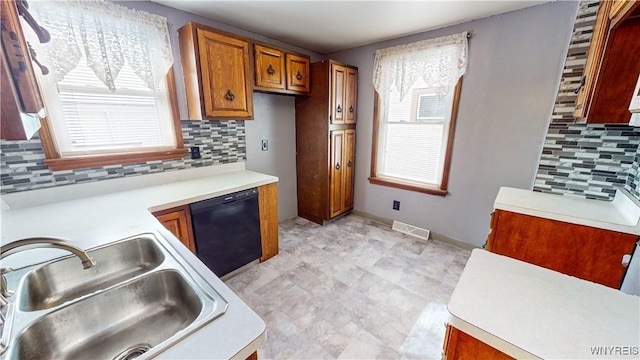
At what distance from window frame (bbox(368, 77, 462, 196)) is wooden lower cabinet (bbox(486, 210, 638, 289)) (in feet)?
3.26

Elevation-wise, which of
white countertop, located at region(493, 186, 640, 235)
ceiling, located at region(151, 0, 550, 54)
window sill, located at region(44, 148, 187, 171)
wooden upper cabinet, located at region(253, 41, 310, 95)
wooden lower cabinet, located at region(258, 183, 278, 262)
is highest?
ceiling, located at region(151, 0, 550, 54)

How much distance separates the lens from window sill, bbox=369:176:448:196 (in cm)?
268

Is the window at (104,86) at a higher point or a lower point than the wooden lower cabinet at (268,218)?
higher

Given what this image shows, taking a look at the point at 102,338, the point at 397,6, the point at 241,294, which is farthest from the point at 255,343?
the point at 397,6

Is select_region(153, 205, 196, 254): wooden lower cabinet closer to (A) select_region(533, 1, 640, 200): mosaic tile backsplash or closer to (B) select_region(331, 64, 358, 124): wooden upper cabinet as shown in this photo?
(B) select_region(331, 64, 358, 124): wooden upper cabinet

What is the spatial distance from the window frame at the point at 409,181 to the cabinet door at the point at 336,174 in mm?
422

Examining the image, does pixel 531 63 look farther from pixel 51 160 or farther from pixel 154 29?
pixel 51 160

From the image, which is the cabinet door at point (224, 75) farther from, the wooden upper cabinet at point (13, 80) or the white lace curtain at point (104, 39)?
the wooden upper cabinet at point (13, 80)

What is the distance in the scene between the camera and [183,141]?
84.0 inches

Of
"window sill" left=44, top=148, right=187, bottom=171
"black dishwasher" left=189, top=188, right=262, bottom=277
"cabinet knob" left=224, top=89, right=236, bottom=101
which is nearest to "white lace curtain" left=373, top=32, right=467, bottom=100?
"cabinet knob" left=224, top=89, right=236, bottom=101

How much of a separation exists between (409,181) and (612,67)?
1.83m

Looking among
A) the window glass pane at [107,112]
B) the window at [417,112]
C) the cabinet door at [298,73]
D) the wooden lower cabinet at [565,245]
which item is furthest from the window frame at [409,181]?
the window glass pane at [107,112]

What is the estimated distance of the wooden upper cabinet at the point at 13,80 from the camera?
2.03ft

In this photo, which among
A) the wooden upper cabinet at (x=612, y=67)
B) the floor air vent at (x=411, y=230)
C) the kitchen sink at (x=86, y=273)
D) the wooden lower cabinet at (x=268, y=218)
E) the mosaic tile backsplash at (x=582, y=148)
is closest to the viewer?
the kitchen sink at (x=86, y=273)
